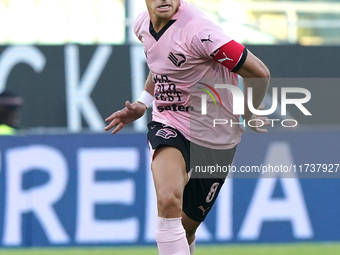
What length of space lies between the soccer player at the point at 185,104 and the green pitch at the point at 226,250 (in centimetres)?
182

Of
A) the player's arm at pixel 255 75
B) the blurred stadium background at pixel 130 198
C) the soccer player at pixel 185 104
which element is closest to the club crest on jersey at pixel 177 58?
the soccer player at pixel 185 104

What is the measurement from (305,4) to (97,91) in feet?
12.4

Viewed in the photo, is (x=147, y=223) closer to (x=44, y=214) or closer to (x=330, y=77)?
(x=44, y=214)

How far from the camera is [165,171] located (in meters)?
3.65

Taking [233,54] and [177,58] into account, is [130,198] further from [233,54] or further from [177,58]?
[233,54]

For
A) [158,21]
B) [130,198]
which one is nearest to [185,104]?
[158,21]

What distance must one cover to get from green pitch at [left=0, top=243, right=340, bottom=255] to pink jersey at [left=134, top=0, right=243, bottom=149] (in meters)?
2.12

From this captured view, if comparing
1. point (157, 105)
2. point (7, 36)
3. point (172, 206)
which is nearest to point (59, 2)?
point (7, 36)

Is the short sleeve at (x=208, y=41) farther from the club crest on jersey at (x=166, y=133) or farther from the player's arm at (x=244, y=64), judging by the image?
the club crest on jersey at (x=166, y=133)

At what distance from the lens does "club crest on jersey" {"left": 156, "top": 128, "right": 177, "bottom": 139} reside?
3864 millimetres

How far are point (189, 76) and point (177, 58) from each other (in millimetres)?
150

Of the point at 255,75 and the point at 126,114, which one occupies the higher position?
the point at 255,75

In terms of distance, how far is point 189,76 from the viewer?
392cm

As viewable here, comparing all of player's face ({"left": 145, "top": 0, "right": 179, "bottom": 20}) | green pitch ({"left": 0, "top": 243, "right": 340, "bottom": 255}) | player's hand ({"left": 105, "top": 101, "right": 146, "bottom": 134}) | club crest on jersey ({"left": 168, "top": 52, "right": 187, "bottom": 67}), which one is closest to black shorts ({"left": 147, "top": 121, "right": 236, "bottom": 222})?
player's hand ({"left": 105, "top": 101, "right": 146, "bottom": 134})
